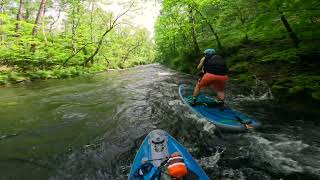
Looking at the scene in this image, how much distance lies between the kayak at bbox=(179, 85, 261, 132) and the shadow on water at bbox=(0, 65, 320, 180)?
215 millimetres

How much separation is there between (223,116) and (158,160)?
11.7 ft

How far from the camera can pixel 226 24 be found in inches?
856

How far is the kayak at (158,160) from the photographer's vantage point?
3692mm

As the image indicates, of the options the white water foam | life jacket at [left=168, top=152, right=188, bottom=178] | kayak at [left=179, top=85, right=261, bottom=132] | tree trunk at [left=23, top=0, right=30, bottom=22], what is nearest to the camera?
life jacket at [left=168, top=152, right=188, bottom=178]

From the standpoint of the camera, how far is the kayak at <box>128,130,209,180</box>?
12.1 ft

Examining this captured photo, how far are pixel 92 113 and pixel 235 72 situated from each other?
945cm

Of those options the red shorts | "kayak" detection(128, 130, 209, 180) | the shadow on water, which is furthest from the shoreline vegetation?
"kayak" detection(128, 130, 209, 180)

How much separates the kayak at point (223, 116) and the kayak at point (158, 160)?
7.93ft

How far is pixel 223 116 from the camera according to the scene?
24.9 ft

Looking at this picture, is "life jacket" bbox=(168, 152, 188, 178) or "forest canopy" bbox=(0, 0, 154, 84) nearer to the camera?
"life jacket" bbox=(168, 152, 188, 178)

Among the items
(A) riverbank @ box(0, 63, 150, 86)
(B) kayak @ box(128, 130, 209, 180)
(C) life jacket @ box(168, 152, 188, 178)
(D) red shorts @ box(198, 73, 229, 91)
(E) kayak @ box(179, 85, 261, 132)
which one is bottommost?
(A) riverbank @ box(0, 63, 150, 86)

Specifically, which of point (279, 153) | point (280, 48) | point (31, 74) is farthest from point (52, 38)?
point (279, 153)

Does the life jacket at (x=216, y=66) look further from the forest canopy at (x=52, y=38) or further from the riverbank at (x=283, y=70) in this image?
the forest canopy at (x=52, y=38)

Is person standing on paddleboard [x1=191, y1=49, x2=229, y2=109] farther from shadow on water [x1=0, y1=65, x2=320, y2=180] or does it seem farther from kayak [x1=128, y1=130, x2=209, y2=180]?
kayak [x1=128, y1=130, x2=209, y2=180]
